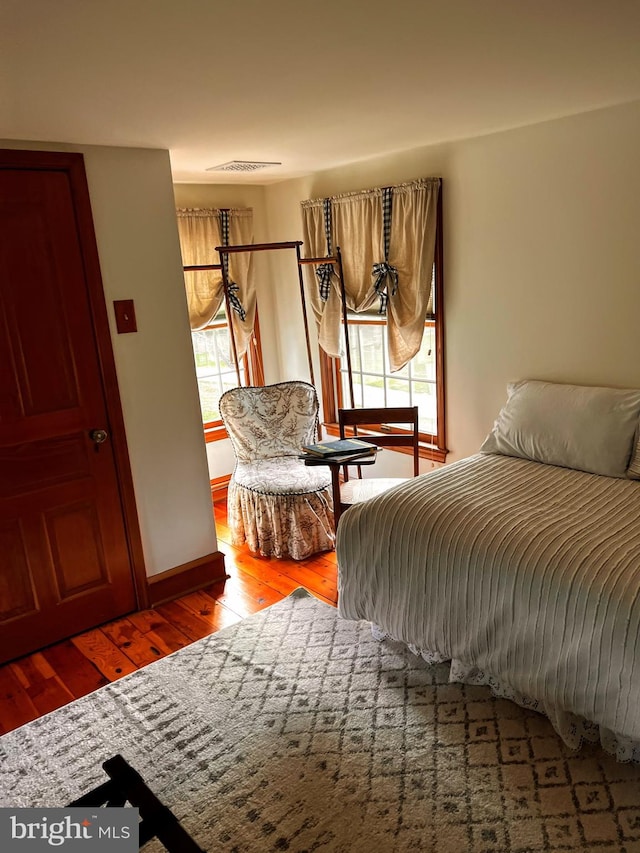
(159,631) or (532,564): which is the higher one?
(532,564)

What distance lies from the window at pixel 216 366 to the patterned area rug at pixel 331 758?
7.30 feet

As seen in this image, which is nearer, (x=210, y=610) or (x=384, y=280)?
(x=210, y=610)

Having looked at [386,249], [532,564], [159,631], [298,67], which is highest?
[298,67]

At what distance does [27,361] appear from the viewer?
8.55 feet

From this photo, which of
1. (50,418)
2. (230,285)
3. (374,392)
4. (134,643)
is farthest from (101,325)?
(374,392)

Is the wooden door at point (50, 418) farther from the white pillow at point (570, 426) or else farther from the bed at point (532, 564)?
the white pillow at point (570, 426)

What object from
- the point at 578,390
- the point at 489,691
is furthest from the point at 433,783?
the point at 578,390

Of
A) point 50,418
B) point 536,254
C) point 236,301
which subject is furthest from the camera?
point 236,301

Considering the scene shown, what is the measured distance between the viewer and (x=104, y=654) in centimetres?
276

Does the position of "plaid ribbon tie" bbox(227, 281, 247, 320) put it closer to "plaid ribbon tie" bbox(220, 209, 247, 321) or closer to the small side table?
"plaid ribbon tie" bbox(220, 209, 247, 321)

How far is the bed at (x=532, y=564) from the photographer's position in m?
1.88

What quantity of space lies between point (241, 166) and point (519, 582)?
8.94ft

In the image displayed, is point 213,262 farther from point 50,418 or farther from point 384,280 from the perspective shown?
point 50,418

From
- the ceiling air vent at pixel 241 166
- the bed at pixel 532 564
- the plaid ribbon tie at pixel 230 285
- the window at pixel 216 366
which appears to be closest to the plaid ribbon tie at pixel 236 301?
the plaid ribbon tie at pixel 230 285
